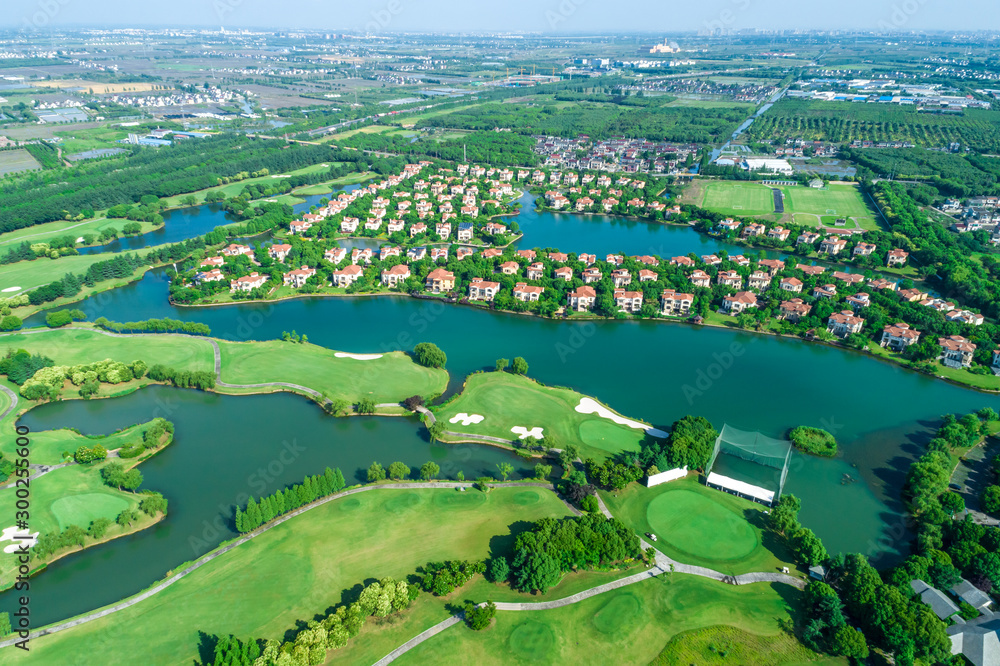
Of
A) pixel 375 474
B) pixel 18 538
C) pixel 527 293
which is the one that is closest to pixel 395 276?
pixel 527 293

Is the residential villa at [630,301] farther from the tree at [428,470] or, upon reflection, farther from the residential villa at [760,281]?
the tree at [428,470]

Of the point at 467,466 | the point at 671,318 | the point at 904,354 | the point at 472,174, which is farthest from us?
the point at 472,174

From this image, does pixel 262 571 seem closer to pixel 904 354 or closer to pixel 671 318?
pixel 671 318

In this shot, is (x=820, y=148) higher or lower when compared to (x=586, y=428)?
higher

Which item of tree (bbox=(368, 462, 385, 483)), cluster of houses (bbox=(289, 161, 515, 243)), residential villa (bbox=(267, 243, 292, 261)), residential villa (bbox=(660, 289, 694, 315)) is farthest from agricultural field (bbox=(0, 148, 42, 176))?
residential villa (bbox=(660, 289, 694, 315))

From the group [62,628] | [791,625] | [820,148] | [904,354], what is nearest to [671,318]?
[904,354]

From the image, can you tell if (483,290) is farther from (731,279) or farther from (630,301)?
(731,279)
